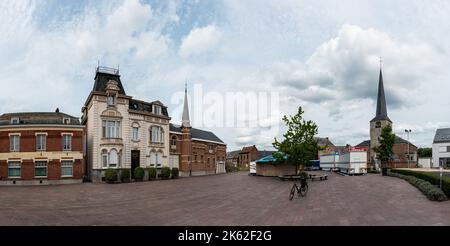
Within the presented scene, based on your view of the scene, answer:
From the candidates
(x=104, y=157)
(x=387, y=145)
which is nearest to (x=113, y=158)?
(x=104, y=157)

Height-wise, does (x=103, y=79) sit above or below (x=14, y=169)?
above

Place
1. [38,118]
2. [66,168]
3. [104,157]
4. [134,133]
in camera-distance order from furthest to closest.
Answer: [134,133], [104,157], [38,118], [66,168]

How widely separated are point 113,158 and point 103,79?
1111 cm

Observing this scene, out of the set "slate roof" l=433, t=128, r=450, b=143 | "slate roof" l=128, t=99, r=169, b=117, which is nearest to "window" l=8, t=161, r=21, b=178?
"slate roof" l=128, t=99, r=169, b=117

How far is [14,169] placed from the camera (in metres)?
33.7

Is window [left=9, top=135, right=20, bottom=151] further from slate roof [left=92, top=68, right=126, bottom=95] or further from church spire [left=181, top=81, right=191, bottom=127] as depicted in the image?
church spire [left=181, top=81, right=191, bottom=127]

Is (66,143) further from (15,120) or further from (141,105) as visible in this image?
(141,105)

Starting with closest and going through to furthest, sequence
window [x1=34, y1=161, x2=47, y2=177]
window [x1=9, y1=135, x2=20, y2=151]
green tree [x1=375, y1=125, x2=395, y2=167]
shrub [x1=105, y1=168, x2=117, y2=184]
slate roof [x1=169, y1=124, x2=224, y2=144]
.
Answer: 1. window [x1=34, y1=161, x2=47, y2=177]
2. window [x1=9, y1=135, x2=20, y2=151]
3. shrub [x1=105, y1=168, x2=117, y2=184]
4. green tree [x1=375, y1=125, x2=395, y2=167]
5. slate roof [x1=169, y1=124, x2=224, y2=144]

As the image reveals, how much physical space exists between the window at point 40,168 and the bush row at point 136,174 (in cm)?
668

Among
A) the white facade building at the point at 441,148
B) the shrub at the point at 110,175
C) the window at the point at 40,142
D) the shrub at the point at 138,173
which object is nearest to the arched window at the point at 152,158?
the shrub at the point at 138,173

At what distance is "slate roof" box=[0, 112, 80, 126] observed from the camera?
34844 millimetres

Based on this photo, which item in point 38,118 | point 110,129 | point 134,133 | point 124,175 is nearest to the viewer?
point 38,118

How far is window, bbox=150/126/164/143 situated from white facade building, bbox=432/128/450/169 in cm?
6868

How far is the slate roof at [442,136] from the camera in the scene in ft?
245
